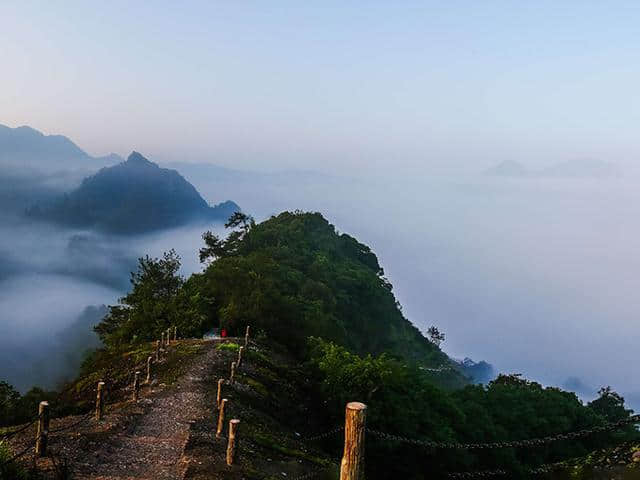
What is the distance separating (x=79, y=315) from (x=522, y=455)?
7063 inches

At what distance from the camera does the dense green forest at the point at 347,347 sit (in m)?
24.9

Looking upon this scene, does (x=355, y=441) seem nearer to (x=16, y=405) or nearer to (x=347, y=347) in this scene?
(x=16, y=405)

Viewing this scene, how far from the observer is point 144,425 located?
1736cm

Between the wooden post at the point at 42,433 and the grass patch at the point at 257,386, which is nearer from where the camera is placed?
the wooden post at the point at 42,433

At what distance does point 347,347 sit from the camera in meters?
47.6

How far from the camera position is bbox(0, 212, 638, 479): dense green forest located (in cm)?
2486

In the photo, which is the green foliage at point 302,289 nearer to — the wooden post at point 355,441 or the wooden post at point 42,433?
the wooden post at point 42,433

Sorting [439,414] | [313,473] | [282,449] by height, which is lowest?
[439,414]

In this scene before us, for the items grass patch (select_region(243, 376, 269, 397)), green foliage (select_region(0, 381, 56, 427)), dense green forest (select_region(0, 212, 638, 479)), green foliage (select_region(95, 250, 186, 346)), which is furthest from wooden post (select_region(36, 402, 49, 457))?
green foliage (select_region(95, 250, 186, 346))

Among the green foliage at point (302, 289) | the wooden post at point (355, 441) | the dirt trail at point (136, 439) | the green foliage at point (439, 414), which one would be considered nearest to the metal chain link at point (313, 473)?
the dirt trail at point (136, 439)

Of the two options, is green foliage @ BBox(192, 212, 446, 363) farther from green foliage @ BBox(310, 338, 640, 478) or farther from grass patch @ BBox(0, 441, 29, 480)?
grass patch @ BBox(0, 441, 29, 480)

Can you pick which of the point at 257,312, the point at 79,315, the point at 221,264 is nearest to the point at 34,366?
the point at 79,315

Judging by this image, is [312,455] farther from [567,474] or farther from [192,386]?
[567,474]

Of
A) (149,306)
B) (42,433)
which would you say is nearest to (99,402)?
(42,433)
